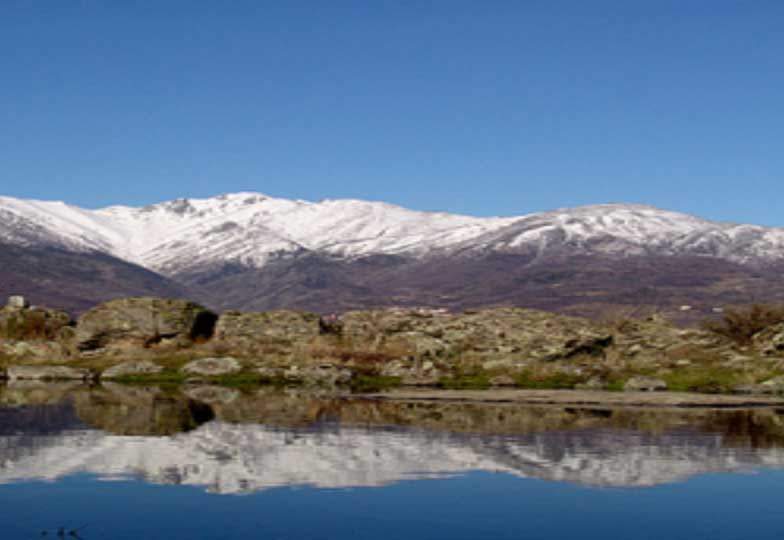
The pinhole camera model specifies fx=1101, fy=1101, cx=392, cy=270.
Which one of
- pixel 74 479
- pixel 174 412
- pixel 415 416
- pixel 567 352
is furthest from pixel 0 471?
pixel 567 352

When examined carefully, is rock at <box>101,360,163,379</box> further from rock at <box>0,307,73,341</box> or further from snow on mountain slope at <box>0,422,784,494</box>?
snow on mountain slope at <box>0,422,784,494</box>

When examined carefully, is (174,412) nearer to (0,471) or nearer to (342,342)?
(0,471)

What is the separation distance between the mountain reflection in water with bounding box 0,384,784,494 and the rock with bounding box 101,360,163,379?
1645cm

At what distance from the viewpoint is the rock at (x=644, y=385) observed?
58969 mm

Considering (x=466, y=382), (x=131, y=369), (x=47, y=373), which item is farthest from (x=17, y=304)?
(x=466, y=382)

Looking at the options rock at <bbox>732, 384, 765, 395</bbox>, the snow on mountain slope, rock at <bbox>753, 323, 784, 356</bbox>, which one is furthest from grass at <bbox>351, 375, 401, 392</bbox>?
the snow on mountain slope

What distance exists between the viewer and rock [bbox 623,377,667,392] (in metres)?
59.0

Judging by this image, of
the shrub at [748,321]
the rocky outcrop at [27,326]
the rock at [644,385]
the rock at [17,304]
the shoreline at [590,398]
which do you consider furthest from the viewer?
the rock at [17,304]

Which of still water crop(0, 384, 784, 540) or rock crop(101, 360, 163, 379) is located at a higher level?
rock crop(101, 360, 163, 379)

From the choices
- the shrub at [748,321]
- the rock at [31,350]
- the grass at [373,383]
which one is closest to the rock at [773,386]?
the shrub at [748,321]

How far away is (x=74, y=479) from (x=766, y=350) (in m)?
46.8

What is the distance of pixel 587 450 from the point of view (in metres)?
32.8

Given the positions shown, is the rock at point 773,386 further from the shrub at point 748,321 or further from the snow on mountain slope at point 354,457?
the snow on mountain slope at point 354,457

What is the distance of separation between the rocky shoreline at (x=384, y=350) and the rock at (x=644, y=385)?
0.07 meters
